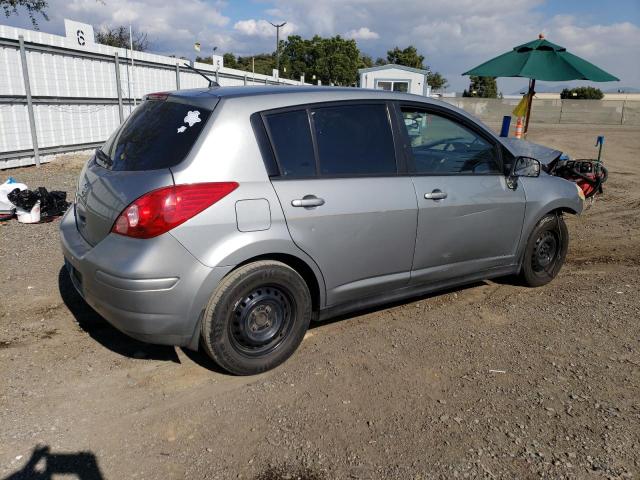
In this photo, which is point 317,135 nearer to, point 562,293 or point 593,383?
point 593,383

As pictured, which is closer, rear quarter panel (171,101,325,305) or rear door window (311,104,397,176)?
rear quarter panel (171,101,325,305)

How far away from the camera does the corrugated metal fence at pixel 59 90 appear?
10.1m

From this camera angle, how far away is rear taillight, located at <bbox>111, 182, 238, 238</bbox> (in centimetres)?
277

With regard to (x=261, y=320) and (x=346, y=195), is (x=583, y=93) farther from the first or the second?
(x=261, y=320)

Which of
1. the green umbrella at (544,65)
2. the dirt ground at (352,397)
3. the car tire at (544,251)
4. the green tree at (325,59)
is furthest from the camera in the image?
the green tree at (325,59)

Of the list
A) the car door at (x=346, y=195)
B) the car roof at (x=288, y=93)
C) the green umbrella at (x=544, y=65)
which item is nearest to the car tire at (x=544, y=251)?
the car door at (x=346, y=195)

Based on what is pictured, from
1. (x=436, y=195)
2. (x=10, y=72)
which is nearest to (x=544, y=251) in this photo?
(x=436, y=195)

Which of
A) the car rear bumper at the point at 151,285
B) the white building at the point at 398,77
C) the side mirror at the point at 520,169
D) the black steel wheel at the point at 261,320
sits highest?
the white building at the point at 398,77

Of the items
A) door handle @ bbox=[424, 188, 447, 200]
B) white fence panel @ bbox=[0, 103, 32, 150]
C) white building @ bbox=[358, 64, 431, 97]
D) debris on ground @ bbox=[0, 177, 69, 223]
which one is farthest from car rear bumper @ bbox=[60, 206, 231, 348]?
white building @ bbox=[358, 64, 431, 97]

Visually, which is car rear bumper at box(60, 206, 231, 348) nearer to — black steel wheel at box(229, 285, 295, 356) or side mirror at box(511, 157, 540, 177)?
black steel wheel at box(229, 285, 295, 356)

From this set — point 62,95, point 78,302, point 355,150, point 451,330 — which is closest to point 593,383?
point 451,330

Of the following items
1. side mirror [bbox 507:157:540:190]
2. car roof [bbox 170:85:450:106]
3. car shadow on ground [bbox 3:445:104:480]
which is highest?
car roof [bbox 170:85:450:106]

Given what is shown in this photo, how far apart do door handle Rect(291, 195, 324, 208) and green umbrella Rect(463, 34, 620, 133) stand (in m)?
6.65

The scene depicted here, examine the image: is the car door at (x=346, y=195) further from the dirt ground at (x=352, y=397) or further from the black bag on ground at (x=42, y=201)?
the black bag on ground at (x=42, y=201)
